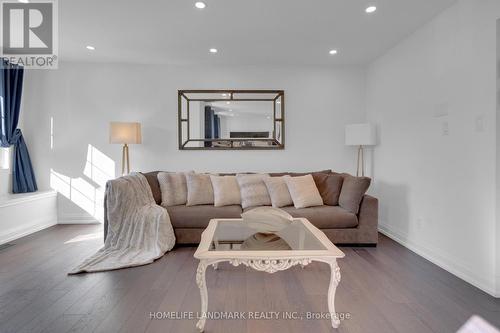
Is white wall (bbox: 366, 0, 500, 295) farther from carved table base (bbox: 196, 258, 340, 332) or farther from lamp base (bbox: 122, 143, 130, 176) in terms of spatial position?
lamp base (bbox: 122, 143, 130, 176)

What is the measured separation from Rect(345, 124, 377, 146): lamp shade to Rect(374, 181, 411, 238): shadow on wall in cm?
64

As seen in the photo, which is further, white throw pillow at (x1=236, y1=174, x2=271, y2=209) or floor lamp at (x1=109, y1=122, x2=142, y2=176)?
floor lamp at (x1=109, y1=122, x2=142, y2=176)

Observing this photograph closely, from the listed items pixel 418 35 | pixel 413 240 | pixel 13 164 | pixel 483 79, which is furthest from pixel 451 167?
pixel 13 164

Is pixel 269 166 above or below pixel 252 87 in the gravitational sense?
below

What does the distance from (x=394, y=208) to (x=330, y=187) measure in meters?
0.89

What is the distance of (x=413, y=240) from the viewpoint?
10.5 feet

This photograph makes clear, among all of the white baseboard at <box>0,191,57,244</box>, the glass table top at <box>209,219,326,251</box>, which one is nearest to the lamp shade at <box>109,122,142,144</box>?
the white baseboard at <box>0,191,57,244</box>

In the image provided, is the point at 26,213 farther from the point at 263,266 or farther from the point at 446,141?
the point at 446,141

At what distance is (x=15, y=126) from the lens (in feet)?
12.9

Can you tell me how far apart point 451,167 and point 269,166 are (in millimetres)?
2436

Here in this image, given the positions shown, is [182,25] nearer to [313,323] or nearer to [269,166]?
[269,166]

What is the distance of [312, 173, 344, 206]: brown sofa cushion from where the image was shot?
3.60 meters

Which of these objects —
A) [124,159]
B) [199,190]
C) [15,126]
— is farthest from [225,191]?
[15,126]

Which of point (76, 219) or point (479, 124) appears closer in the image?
point (479, 124)
